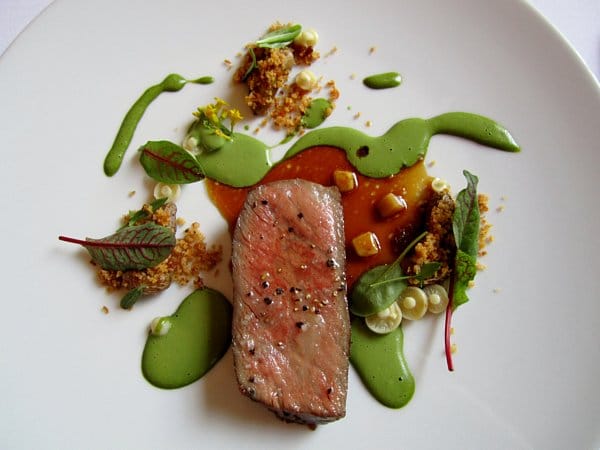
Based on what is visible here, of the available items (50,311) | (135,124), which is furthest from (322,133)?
(50,311)

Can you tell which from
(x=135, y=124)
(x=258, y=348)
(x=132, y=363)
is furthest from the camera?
(x=135, y=124)

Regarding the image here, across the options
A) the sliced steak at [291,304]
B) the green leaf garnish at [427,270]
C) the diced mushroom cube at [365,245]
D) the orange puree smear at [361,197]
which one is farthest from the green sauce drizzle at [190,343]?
the green leaf garnish at [427,270]

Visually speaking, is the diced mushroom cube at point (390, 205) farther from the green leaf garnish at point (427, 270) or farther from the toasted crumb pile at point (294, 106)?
the toasted crumb pile at point (294, 106)

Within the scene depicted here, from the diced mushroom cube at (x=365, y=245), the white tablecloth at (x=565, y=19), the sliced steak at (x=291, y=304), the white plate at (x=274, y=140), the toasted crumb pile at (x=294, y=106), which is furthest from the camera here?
the white tablecloth at (x=565, y=19)

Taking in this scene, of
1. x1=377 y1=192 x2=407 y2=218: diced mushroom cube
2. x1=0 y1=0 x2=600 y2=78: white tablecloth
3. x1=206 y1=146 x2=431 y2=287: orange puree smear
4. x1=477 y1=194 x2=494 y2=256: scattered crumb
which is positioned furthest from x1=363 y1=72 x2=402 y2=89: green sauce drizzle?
x1=0 y1=0 x2=600 y2=78: white tablecloth

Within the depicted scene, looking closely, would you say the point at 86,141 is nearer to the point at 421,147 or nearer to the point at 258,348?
the point at 258,348

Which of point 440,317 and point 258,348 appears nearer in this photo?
point 258,348

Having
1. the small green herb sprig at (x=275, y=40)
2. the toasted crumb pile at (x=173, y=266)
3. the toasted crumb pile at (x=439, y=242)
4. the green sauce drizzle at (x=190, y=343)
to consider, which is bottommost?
the green sauce drizzle at (x=190, y=343)
